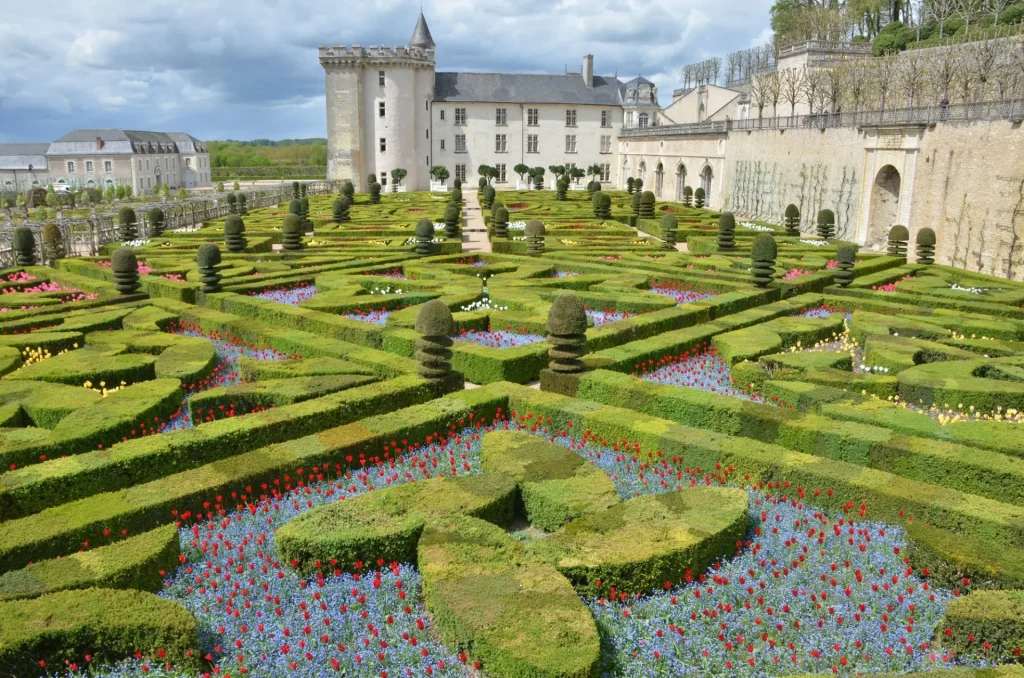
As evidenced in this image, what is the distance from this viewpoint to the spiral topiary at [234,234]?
22609 millimetres

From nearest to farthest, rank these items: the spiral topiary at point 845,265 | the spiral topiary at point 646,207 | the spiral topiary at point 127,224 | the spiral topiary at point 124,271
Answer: the spiral topiary at point 124,271 < the spiral topiary at point 845,265 < the spiral topiary at point 127,224 < the spiral topiary at point 646,207

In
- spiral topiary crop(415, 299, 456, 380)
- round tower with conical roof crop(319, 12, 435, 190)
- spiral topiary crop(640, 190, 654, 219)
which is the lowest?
spiral topiary crop(415, 299, 456, 380)

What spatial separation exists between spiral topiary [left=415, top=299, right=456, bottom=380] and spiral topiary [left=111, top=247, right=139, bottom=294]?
8933 millimetres

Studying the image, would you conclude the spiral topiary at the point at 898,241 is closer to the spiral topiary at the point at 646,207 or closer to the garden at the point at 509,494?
the garden at the point at 509,494

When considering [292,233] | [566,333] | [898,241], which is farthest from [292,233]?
[898,241]

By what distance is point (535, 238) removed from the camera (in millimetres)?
22688

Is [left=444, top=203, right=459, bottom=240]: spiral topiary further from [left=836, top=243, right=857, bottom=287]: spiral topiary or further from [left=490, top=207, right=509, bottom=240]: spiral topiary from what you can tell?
[left=836, top=243, right=857, bottom=287]: spiral topiary

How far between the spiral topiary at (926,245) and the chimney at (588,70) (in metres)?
45.9

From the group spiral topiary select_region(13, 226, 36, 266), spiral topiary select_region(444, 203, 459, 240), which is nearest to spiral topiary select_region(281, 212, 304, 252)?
spiral topiary select_region(444, 203, 459, 240)

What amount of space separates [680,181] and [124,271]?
134ft

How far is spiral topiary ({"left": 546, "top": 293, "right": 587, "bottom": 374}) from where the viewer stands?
10664 millimetres

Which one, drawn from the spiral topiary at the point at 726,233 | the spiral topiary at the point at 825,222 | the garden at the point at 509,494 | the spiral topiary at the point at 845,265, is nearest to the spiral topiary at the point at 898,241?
the spiral topiary at the point at 825,222

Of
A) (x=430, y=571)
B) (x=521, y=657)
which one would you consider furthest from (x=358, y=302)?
(x=521, y=657)

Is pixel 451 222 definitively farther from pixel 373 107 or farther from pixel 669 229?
pixel 373 107
